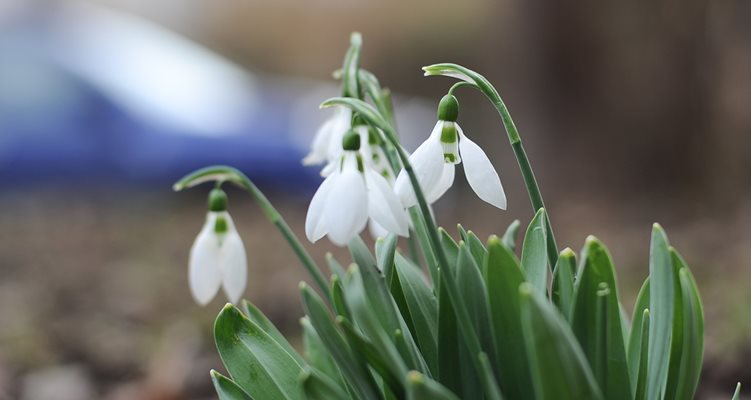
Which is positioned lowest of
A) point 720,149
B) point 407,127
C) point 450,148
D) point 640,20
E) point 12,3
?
point 450,148

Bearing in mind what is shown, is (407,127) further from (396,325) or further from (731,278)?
(396,325)

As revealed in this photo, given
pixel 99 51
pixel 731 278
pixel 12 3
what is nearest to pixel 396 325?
pixel 731 278

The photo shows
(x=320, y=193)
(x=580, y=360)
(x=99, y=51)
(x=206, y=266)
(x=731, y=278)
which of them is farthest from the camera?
(x=99, y=51)

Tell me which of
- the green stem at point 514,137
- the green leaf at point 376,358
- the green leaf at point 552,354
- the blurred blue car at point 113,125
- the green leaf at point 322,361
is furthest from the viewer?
the blurred blue car at point 113,125

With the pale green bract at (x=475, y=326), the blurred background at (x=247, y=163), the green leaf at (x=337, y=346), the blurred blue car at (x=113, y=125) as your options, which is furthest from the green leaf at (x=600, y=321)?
the blurred blue car at (x=113, y=125)

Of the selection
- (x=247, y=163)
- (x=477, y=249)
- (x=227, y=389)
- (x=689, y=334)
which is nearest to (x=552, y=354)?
(x=689, y=334)

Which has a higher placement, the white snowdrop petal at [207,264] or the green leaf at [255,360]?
the white snowdrop petal at [207,264]

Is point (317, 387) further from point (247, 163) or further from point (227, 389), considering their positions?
point (247, 163)

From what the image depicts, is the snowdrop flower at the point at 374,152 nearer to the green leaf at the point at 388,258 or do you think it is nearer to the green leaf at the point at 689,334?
the green leaf at the point at 388,258
